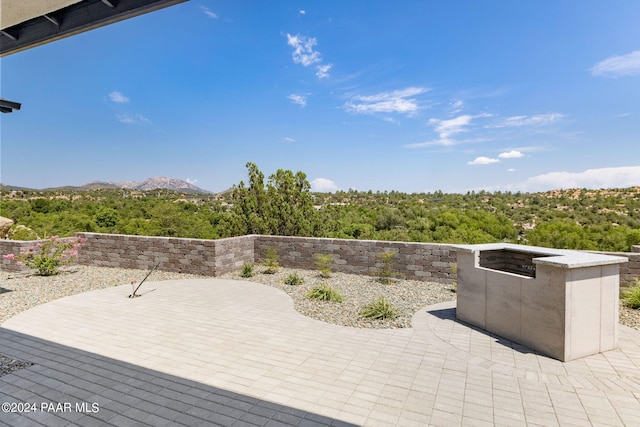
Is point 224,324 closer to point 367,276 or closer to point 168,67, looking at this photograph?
point 367,276

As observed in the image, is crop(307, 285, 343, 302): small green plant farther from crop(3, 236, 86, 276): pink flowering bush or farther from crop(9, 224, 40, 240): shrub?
crop(9, 224, 40, 240): shrub

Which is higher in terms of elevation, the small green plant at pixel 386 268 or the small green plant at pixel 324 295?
the small green plant at pixel 386 268

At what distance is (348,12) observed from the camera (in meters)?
10.5

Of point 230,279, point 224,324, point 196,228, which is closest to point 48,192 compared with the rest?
point 196,228

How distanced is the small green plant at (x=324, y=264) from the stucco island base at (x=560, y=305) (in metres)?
5.12

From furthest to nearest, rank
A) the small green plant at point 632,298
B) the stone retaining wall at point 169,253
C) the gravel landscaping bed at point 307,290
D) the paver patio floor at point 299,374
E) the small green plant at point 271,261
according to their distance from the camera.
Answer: the small green plant at point 271,261
the stone retaining wall at point 169,253
the small green plant at point 632,298
the gravel landscaping bed at point 307,290
the paver patio floor at point 299,374

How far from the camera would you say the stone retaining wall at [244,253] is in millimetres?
9000

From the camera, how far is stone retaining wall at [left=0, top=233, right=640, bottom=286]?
29.5ft

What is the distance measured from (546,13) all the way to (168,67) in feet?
51.2

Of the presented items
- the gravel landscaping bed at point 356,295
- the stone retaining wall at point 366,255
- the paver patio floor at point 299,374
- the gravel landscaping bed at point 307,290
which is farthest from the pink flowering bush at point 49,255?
the stone retaining wall at point 366,255

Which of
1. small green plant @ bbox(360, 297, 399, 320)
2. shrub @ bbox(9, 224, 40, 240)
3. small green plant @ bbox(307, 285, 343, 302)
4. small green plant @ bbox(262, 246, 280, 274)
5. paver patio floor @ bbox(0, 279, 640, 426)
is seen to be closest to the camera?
paver patio floor @ bbox(0, 279, 640, 426)

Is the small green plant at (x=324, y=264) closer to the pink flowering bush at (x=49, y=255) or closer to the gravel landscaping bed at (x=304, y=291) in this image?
the gravel landscaping bed at (x=304, y=291)

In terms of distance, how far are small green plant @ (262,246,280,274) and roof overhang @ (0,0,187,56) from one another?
24.8ft

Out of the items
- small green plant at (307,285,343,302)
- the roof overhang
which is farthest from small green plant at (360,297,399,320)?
the roof overhang
